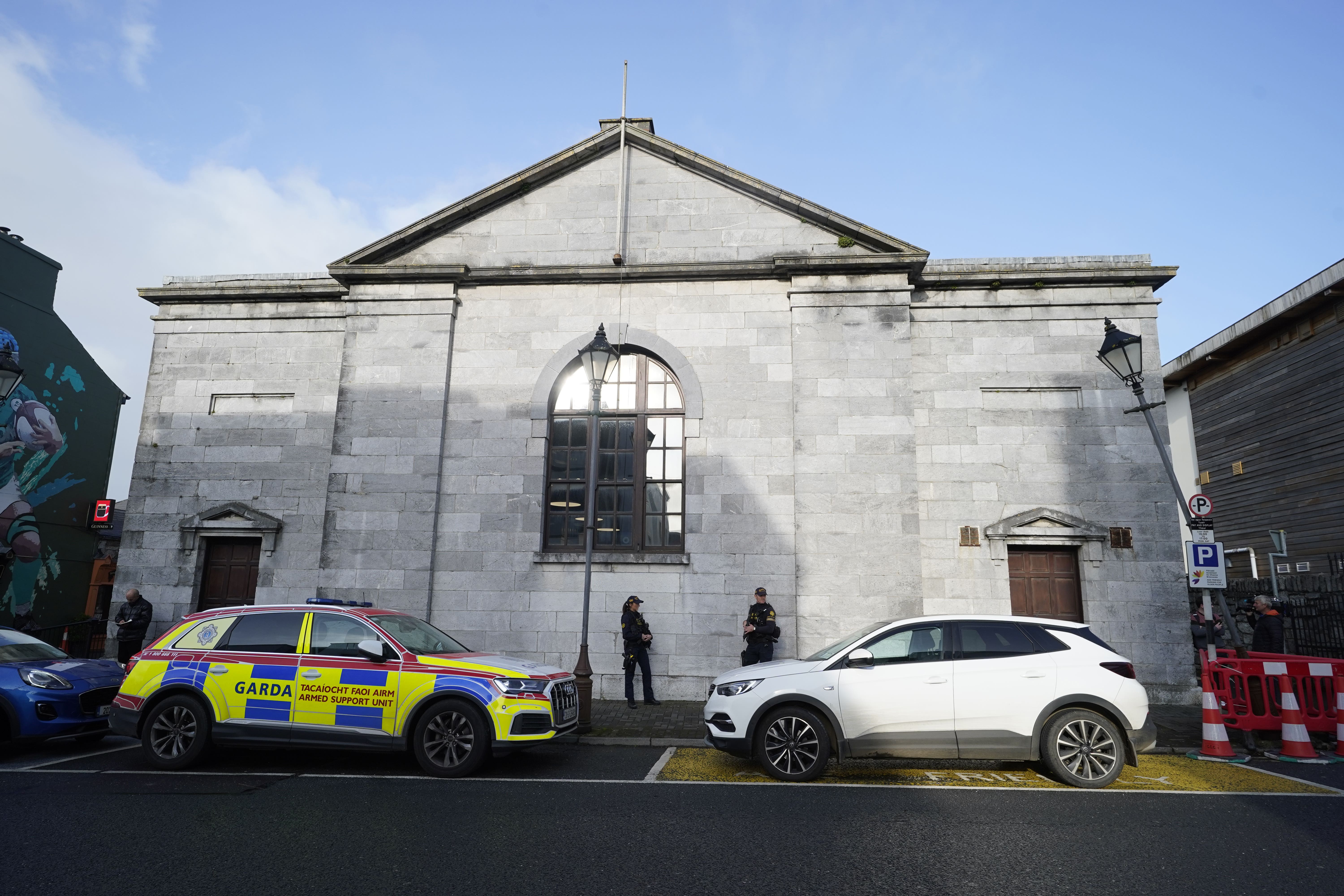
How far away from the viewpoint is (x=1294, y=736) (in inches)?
328

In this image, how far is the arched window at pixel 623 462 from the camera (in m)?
13.4

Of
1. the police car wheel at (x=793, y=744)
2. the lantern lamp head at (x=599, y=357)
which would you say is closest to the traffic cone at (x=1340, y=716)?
the police car wheel at (x=793, y=744)

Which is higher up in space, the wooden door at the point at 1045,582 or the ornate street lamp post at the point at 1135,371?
the ornate street lamp post at the point at 1135,371

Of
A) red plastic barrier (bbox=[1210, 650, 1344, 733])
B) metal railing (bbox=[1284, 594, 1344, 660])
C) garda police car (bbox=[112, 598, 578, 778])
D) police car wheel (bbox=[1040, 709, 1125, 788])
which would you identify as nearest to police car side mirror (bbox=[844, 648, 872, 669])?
police car wheel (bbox=[1040, 709, 1125, 788])

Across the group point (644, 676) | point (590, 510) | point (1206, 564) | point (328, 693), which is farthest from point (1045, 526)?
point (328, 693)

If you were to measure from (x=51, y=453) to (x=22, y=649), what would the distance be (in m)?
17.2

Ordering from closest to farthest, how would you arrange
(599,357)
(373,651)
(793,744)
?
(793,744) < (373,651) < (599,357)

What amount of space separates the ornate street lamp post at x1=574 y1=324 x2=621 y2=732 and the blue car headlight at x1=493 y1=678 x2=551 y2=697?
2.00 meters

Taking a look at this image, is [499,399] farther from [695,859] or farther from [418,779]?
[695,859]

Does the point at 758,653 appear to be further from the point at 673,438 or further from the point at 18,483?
the point at 18,483

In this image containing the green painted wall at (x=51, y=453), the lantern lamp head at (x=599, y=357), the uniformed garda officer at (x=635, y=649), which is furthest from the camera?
the green painted wall at (x=51, y=453)

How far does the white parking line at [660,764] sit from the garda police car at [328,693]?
3.36 feet

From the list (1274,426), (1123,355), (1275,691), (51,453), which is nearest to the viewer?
(1275,691)

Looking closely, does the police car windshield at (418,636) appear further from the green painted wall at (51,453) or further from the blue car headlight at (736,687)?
the green painted wall at (51,453)
